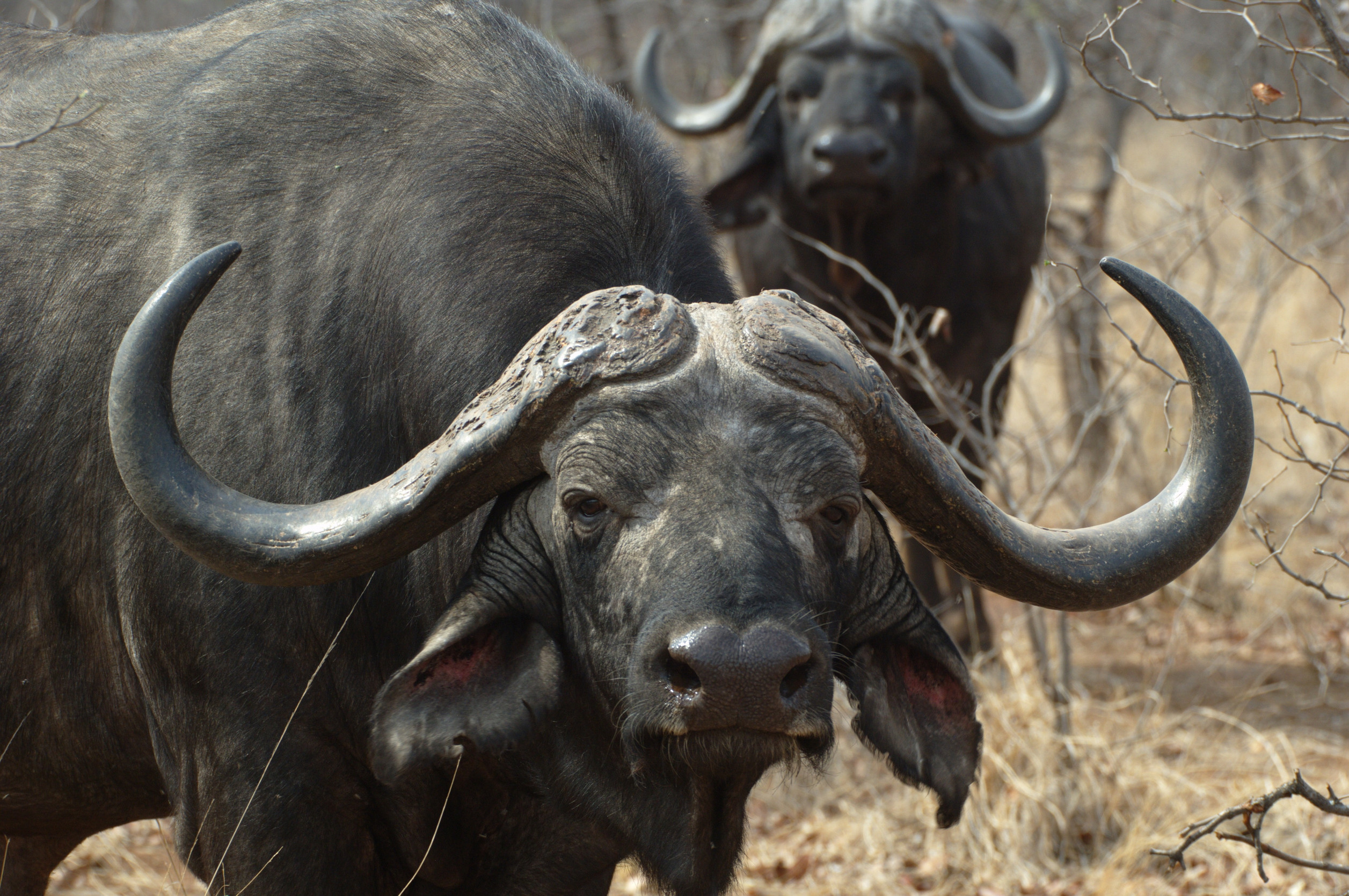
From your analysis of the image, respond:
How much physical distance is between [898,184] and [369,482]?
3951 mm

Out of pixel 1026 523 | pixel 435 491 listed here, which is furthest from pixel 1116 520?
pixel 435 491

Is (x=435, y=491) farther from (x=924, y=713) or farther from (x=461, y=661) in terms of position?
(x=924, y=713)

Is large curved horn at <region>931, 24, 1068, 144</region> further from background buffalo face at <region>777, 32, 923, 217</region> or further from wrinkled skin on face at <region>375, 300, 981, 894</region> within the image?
wrinkled skin on face at <region>375, 300, 981, 894</region>

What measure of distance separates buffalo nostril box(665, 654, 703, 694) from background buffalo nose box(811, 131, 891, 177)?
4.13 meters

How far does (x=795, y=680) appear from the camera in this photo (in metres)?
2.19

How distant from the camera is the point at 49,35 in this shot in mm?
3541

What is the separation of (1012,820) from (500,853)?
2097 mm

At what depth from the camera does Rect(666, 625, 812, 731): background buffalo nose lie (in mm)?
2096

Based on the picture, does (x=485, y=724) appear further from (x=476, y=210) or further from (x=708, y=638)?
(x=476, y=210)

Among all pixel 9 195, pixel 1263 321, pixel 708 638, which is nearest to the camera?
pixel 708 638

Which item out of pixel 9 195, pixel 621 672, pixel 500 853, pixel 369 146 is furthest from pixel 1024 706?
pixel 9 195

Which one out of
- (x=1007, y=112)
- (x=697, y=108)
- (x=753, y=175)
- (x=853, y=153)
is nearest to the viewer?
(x=853, y=153)

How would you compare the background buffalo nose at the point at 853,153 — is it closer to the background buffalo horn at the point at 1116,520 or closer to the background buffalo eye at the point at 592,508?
the background buffalo horn at the point at 1116,520

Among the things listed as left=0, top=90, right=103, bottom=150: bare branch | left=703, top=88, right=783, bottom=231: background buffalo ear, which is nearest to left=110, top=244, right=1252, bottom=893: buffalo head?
left=0, top=90, right=103, bottom=150: bare branch
